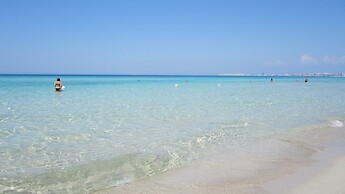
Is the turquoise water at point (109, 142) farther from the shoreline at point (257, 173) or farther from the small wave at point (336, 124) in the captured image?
the shoreline at point (257, 173)

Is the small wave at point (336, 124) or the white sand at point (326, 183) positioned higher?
the white sand at point (326, 183)

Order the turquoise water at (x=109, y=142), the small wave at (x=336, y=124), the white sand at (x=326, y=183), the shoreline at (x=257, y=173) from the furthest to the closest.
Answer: the small wave at (x=336, y=124) < the turquoise water at (x=109, y=142) < the shoreline at (x=257, y=173) < the white sand at (x=326, y=183)

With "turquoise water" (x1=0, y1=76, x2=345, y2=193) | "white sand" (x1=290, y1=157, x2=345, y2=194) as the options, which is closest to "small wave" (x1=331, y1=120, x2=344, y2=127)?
"turquoise water" (x1=0, y1=76, x2=345, y2=193)

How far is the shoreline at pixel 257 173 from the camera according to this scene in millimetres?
5492

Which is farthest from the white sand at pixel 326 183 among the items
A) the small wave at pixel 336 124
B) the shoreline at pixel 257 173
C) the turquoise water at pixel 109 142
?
the small wave at pixel 336 124

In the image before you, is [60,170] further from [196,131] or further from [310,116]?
[310,116]

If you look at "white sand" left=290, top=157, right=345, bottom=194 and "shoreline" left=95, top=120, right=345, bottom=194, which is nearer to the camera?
"white sand" left=290, top=157, right=345, bottom=194

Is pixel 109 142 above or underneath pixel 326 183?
underneath

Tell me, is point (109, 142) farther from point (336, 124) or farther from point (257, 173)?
point (336, 124)

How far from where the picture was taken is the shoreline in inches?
216

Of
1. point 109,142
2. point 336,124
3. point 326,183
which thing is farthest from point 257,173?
point 336,124

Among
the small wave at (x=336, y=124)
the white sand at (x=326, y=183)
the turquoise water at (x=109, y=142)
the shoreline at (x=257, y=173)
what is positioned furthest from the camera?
the small wave at (x=336, y=124)

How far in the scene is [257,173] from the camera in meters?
6.38

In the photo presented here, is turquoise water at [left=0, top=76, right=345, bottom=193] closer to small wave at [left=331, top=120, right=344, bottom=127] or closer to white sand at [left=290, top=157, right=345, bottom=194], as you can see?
small wave at [left=331, top=120, right=344, bottom=127]
